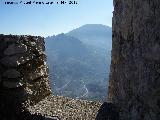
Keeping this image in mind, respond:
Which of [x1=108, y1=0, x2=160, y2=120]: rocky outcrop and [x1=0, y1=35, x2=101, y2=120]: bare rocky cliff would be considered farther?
[x1=0, y1=35, x2=101, y2=120]: bare rocky cliff

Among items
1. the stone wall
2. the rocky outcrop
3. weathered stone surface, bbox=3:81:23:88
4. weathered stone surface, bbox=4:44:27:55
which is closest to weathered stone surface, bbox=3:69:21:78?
the stone wall

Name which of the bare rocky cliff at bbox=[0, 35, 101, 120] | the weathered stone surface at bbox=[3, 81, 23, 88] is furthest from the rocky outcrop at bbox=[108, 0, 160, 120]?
the weathered stone surface at bbox=[3, 81, 23, 88]

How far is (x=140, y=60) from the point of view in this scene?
376cm

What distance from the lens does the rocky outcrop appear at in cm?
357

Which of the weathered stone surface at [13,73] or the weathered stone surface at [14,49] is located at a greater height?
the weathered stone surface at [14,49]

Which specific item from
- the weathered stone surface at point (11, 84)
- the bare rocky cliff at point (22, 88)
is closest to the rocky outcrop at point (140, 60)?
the bare rocky cliff at point (22, 88)

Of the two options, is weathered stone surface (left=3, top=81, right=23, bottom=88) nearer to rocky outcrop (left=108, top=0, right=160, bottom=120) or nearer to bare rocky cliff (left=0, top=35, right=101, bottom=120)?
bare rocky cliff (left=0, top=35, right=101, bottom=120)

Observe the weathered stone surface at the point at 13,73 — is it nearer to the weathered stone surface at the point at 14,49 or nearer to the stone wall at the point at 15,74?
the stone wall at the point at 15,74

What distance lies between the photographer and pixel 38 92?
611cm

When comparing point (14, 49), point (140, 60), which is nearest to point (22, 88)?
point (14, 49)

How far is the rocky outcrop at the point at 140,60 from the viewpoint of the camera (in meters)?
3.57

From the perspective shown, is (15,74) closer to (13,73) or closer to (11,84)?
(13,73)

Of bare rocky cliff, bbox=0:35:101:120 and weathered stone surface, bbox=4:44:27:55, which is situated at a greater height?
weathered stone surface, bbox=4:44:27:55

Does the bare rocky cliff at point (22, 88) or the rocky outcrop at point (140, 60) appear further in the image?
the bare rocky cliff at point (22, 88)
